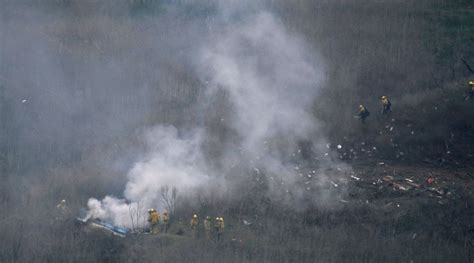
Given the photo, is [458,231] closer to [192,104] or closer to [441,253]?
[441,253]

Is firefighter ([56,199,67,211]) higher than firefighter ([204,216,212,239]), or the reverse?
firefighter ([56,199,67,211])

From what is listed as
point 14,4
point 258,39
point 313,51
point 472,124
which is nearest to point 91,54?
point 14,4

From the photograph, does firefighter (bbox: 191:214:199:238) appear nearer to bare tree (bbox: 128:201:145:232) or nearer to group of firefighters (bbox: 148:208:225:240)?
group of firefighters (bbox: 148:208:225:240)

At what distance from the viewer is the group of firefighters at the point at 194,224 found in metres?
14.1

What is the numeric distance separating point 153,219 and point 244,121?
18.7 ft

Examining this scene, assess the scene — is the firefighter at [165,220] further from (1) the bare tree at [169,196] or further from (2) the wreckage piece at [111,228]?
(2) the wreckage piece at [111,228]

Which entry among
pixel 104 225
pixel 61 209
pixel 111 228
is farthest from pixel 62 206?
pixel 111 228

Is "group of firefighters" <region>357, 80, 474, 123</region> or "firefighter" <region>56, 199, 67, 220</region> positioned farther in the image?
"group of firefighters" <region>357, 80, 474, 123</region>

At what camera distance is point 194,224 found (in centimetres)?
1423

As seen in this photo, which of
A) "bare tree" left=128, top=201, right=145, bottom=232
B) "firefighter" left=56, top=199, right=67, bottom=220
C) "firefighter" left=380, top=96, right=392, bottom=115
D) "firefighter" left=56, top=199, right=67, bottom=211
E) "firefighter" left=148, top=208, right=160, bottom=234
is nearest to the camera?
"firefighter" left=148, top=208, right=160, bottom=234

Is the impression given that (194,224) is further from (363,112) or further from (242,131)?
(363,112)

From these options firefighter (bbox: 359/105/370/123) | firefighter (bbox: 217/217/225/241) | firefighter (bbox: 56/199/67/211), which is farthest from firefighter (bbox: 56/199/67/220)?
firefighter (bbox: 359/105/370/123)

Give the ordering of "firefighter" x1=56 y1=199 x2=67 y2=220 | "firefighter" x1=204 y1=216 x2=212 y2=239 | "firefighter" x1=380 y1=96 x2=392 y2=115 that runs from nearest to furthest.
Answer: "firefighter" x1=204 y1=216 x2=212 y2=239 → "firefighter" x1=56 y1=199 x2=67 y2=220 → "firefighter" x1=380 y1=96 x2=392 y2=115

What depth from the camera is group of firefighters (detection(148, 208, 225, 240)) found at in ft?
46.1
